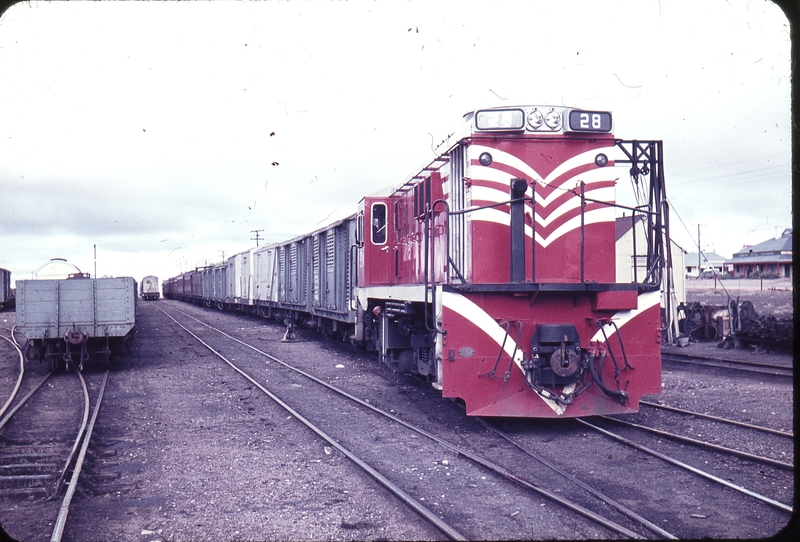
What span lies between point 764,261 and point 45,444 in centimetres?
5127

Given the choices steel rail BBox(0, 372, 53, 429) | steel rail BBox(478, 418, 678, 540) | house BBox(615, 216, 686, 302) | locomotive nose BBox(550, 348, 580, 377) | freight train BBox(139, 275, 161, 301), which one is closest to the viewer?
steel rail BBox(478, 418, 678, 540)

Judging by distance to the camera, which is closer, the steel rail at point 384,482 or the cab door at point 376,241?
the steel rail at point 384,482

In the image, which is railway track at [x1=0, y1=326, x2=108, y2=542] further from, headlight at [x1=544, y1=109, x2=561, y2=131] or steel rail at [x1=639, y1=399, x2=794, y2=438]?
steel rail at [x1=639, y1=399, x2=794, y2=438]

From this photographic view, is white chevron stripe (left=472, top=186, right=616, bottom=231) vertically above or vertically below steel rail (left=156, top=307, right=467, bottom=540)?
above

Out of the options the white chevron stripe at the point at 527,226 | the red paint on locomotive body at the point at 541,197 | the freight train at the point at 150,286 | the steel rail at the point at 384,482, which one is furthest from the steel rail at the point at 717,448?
the freight train at the point at 150,286

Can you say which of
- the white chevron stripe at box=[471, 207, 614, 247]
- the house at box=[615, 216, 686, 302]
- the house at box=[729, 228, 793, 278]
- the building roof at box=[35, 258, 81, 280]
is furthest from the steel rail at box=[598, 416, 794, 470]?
the house at box=[729, 228, 793, 278]

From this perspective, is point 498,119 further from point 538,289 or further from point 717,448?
point 717,448

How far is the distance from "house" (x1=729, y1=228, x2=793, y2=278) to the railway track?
4446 centimetres

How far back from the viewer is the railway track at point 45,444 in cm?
486

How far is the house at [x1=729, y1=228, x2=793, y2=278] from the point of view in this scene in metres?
43.9

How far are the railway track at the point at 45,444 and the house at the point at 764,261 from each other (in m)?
44.5

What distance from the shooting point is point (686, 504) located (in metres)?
4.46

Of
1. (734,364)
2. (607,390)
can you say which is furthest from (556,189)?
(734,364)

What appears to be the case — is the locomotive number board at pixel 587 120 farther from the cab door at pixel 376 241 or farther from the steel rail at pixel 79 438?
the steel rail at pixel 79 438
